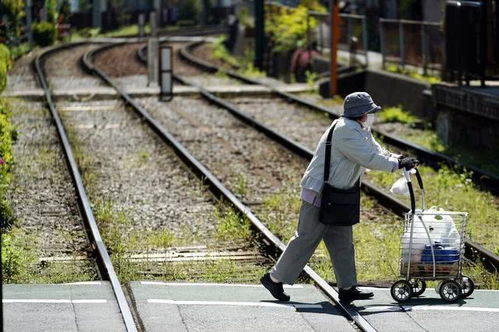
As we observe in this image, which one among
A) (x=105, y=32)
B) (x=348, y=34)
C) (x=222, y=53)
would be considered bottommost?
(x=105, y=32)

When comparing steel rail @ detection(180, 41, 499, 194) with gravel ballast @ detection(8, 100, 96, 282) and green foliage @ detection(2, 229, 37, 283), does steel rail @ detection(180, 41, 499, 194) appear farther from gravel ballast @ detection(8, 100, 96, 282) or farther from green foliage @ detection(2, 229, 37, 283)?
green foliage @ detection(2, 229, 37, 283)

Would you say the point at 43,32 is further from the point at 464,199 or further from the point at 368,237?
the point at 368,237

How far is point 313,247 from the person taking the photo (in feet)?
30.9

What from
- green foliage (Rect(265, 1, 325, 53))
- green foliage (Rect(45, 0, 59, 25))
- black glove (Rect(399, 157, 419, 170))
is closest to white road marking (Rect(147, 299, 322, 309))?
black glove (Rect(399, 157, 419, 170))

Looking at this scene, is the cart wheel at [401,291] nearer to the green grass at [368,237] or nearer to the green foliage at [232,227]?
the green grass at [368,237]

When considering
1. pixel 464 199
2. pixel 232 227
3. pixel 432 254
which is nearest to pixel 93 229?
pixel 232 227

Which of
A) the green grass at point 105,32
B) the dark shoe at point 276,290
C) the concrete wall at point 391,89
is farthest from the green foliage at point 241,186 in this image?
the green grass at point 105,32

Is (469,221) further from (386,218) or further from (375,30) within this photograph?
(375,30)

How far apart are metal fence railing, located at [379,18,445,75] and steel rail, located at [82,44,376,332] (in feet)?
18.0

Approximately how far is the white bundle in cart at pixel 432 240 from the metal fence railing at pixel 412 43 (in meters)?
14.8

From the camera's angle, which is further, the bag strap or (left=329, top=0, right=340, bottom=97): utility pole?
(left=329, top=0, right=340, bottom=97): utility pole

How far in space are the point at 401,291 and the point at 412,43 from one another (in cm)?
1776

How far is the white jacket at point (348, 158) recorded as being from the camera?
909cm

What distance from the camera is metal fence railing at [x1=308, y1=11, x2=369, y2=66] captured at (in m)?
30.2
